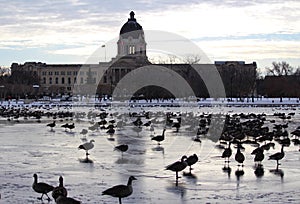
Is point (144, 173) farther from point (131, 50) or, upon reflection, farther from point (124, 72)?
point (131, 50)

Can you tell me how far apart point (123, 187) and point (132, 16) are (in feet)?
472

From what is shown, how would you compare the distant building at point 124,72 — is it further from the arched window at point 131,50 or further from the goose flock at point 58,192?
the goose flock at point 58,192

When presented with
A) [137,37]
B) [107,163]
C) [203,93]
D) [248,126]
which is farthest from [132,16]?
[107,163]

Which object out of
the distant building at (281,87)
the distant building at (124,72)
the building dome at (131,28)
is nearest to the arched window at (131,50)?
the distant building at (124,72)

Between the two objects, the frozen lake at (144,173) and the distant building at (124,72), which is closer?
the frozen lake at (144,173)

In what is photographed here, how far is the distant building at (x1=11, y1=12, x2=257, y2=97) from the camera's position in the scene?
329ft

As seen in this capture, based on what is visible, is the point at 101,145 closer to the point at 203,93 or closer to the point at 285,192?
the point at 285,192

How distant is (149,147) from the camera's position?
23359 millimetres

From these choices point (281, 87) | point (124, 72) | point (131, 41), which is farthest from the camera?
point (131, 41)

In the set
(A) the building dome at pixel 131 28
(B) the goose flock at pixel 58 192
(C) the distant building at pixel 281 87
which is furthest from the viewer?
(A) the building dome at pixel 131 28

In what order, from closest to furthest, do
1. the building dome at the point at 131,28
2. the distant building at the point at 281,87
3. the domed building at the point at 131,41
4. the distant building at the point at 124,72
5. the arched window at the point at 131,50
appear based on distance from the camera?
the distant building at the point at 124,72 < the distant building at the point at 281,87 < the domed building at the point at 131,41 < the arched window at the point at 131,50 < the building dome at the point at 131,28

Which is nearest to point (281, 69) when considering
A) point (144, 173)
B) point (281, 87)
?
point (281, 87)

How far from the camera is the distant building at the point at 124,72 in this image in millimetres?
100250

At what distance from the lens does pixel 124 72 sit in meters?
121
